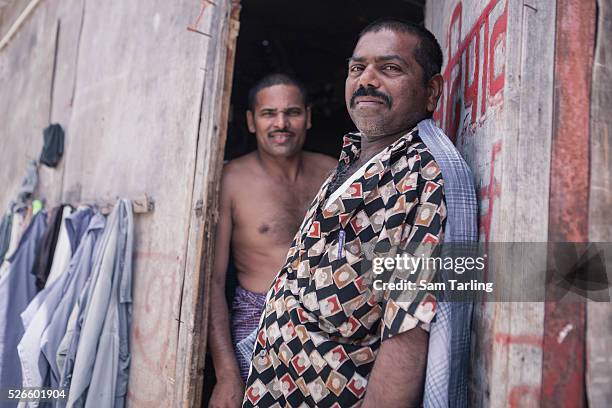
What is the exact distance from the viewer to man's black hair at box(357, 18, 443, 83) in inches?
67.3

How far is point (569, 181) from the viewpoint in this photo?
1.27 metres

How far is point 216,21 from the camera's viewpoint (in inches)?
99.5

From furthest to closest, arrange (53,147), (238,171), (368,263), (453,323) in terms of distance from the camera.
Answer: (53,147)
(238,171)
(368,263)
(453,323)

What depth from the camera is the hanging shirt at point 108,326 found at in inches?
102

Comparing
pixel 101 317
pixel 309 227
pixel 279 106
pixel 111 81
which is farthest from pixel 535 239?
pixel 111 81

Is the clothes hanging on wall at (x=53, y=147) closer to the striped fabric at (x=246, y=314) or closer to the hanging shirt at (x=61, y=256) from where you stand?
the hanging shirt at (x=61, y=256)

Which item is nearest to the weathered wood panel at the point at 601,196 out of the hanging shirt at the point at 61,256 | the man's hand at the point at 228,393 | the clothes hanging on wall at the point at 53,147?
the man's hand at the point at 228,393

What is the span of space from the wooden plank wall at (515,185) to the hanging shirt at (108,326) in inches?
75.7

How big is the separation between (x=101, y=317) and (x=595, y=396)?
7.37 feet

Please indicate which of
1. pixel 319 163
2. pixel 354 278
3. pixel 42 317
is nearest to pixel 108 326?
pixel 42 317

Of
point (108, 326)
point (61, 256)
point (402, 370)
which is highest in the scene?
point (61, 256)

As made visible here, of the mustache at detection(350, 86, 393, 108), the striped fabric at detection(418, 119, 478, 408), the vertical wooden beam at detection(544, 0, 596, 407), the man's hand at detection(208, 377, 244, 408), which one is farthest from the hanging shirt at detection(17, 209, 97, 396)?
the vertical wooden beam at detection(544, 0, 596, 407)

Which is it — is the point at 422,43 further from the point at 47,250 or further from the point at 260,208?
the point at 47,250

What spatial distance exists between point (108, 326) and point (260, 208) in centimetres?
98
